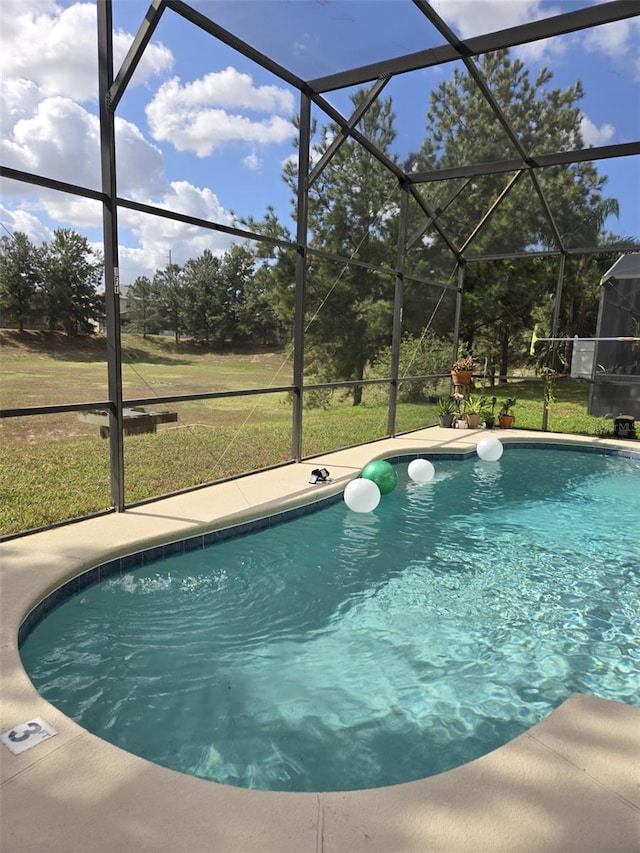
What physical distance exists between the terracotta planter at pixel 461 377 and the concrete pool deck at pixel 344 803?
25.3 feet

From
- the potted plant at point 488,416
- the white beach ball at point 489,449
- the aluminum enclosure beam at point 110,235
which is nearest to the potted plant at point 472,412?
the potted plant at point 488,416

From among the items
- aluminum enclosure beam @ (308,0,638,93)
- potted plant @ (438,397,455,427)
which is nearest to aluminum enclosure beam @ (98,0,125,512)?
aluminum enclosure beam @ (308,0,638,93)

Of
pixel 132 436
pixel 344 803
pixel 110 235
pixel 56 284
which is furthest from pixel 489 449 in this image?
pixel 344 803

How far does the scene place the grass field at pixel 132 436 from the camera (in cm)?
498

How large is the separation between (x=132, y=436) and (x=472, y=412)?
19.0 ft

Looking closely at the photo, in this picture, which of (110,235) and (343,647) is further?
(110,235)

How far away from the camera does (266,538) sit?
4.30 metres

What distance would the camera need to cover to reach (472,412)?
9445mm

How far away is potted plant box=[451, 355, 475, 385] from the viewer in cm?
938

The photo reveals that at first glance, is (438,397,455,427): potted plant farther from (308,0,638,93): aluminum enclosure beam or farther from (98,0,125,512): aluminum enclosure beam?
(98,0,125,512): aluminum enclosure beam

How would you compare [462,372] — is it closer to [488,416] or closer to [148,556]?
[488,416]

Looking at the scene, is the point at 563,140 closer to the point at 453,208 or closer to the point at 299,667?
the point at 453,208

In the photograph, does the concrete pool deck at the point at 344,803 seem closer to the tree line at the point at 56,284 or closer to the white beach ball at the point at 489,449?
the tree line at the point at 56,284

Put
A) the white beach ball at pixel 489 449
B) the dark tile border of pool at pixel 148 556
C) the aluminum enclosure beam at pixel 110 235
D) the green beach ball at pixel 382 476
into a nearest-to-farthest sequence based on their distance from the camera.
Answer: the dark tile border of pool at pixel 148 556
the aluminum enclosure beam at pixel 110 235
the green beach ball at pixel 382 476
the white beach ball at pixel 489 449
